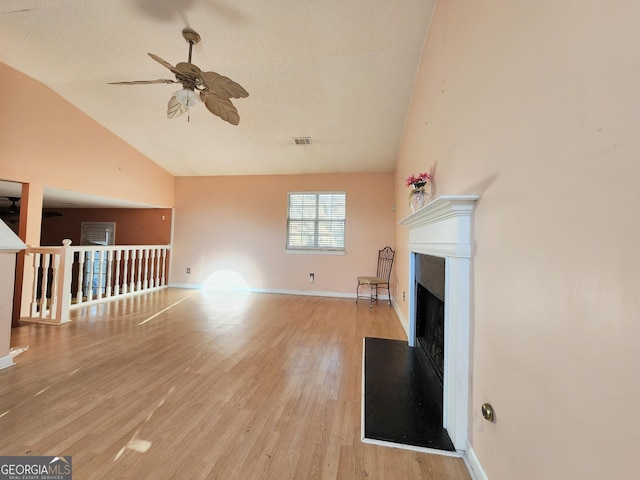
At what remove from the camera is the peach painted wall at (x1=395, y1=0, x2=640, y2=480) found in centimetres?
54

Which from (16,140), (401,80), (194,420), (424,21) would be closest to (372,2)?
(424,21)

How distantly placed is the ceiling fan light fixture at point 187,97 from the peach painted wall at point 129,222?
161 inches

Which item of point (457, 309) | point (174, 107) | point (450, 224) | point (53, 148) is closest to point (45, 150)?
point (53, 148)

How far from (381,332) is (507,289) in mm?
2286

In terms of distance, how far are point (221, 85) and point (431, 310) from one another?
268cm

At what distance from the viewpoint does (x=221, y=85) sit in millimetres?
2252

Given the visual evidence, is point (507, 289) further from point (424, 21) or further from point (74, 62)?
point (74, 62)

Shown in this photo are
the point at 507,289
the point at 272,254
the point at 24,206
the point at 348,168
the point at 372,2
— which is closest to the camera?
the point at 507,289

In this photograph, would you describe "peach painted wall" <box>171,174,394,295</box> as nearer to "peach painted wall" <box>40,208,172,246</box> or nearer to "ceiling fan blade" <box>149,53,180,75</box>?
"peach painted wall" <box>40,208,172,246</box>

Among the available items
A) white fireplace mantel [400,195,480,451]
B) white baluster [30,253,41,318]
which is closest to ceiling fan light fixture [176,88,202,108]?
white fireplace mantel [400,195,480,451]

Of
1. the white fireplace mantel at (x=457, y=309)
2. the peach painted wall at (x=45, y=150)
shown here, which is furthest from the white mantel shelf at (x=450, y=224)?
the peach painted wall at (x=45, y=150)

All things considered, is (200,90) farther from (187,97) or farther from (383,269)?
(383,269)

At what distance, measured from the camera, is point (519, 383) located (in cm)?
88

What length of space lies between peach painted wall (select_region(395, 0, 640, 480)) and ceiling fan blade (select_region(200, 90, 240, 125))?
6.65 ft
